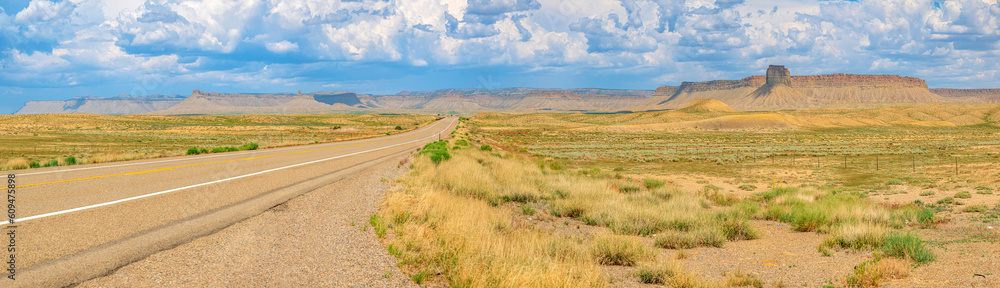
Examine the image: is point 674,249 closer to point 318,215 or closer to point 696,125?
point 318,215

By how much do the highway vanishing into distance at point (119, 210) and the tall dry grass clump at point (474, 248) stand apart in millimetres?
2568

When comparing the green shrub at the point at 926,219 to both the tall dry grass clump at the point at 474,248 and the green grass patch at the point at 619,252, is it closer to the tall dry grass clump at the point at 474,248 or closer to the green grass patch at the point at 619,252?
the green grass patch at the point at 619,252

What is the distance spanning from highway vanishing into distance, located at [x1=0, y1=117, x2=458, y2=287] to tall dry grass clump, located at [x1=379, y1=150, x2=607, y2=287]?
8.42 feet

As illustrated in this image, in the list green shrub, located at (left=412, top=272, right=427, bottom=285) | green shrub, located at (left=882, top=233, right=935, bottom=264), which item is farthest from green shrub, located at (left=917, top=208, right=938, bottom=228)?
green shrub, located at (left=412, top=272, right=427, bottom=285)

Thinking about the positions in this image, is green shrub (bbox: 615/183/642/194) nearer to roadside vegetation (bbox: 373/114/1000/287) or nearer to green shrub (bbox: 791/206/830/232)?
roadside vegetation (bbox: 373/114/1000/287)

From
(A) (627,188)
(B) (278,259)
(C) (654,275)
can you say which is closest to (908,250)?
(C) (654,275)

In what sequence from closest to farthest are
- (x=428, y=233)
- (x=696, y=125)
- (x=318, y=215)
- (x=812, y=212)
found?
(x=428, y=233) → (x=318, y=215) → (x=812, y=212) → (x=696, y=125)

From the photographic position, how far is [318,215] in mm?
8359

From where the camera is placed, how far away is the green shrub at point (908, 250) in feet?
26.7

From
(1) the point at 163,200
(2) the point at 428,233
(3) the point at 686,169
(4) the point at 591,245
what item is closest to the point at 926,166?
(3) the point at 686,169

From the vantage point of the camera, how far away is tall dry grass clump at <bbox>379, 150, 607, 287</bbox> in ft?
19.2

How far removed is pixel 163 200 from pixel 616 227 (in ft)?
29.8

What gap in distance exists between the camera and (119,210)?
25.2 feet

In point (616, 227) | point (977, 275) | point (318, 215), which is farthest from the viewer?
point (616, 227)
